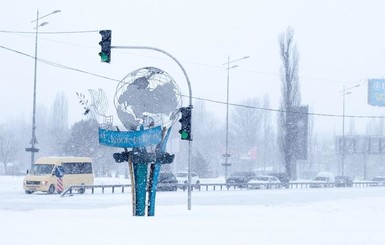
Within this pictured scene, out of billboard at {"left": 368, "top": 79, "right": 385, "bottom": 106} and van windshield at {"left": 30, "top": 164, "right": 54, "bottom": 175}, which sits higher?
billboard at {"left": 368, "top": 79, "right": 385, "bottom": 106}

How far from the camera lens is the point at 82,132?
66.3 m

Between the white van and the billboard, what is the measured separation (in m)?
22.1

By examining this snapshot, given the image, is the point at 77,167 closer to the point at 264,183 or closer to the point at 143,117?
the point at 264,183

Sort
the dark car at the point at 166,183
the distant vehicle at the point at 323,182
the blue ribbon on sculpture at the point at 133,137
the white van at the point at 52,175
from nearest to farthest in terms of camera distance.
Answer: the blue ribbon on sculpture at the point at 133,137 → the white van at the point at 52,175 → the dark car at the point at 166,183 → the distant vehicle at the point at 323,182

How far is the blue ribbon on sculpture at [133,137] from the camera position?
62.6 ft

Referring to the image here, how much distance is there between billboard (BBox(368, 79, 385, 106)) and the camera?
46.5m

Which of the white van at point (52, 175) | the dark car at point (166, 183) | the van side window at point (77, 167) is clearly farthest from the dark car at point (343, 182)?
the white van at point (52, 175)

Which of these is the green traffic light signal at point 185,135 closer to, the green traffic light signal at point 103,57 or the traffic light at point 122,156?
the traffic light at point 122,156

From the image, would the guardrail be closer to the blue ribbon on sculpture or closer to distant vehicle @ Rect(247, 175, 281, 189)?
distant vehicle @ Rect(247, 175, 281, 189)

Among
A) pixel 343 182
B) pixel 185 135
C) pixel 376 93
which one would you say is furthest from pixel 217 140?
pixel 185 135

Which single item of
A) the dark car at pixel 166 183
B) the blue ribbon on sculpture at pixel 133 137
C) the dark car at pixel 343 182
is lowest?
the dark car at pixel 343 182

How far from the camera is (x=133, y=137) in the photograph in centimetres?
1911

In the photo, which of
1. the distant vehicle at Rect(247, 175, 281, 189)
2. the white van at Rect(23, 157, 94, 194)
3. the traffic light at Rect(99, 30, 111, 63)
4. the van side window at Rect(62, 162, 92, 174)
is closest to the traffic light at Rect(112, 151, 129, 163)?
the traffic light at Rect(99, 30, 111, 63)

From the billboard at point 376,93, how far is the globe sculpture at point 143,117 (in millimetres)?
30129
